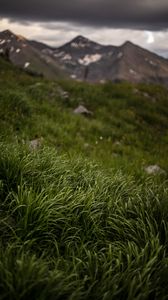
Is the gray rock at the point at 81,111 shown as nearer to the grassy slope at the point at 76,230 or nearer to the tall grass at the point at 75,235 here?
the grassy slope at the point at 76,230

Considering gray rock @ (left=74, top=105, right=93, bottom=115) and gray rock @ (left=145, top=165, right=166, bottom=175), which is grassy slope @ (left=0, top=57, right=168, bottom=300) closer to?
gray rock @ (left=145, top=165, right=166, bottom=175)

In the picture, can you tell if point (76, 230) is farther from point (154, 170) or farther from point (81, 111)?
point (81, 111)

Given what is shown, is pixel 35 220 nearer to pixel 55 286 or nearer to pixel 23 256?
pixel 23 256

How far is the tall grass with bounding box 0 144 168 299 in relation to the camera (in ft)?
13.6

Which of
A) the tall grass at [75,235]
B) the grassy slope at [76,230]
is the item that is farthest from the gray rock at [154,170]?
the tall grass at [75,235]

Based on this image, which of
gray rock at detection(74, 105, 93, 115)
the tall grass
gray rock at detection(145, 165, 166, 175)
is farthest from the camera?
gray rock at detection(74, 105, 93, 115)

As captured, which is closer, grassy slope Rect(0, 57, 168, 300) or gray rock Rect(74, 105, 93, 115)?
grassy slope Rect(0, 57, 168, 300)

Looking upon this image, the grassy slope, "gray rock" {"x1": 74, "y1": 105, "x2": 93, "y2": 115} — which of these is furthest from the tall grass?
"gray rock" {"x1": 74, "y1": 105, "x2": 93, "y2": 115}

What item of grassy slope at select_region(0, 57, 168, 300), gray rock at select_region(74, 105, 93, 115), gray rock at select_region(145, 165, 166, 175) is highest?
grassy slope at select_region(0, 57, 168, 300)

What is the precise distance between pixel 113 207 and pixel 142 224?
0.97 m

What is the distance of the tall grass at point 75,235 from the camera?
13.6 feet

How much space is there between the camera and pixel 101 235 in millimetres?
5641

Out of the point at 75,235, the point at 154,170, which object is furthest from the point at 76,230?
the point at 154,170

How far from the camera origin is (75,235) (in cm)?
556
